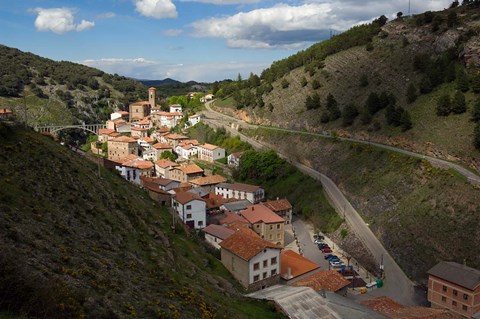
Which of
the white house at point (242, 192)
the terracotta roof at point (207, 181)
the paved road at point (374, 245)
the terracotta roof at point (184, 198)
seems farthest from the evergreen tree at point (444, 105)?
the terracotta roof at point (184, 198)

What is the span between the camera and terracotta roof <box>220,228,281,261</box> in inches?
1148

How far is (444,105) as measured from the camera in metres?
48.3

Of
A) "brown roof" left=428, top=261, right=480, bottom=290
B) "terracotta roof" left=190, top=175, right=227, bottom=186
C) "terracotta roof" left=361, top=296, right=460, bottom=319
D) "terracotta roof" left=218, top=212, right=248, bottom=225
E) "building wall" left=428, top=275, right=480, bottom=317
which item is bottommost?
"building wall" left=428, top=275, right=480, bottom=317

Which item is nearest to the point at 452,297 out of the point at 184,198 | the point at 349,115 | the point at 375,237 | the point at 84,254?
the point at 375,237

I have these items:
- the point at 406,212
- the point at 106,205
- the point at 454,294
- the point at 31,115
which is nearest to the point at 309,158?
the point at 406,212

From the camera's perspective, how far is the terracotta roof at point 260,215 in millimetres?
41156

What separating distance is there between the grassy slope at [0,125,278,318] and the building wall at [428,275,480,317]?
1362cm

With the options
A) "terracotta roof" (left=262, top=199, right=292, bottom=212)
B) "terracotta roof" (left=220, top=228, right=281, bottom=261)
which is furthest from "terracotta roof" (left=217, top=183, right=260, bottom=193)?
"terracotta roof" (left=220, top=228, right=281, bottom=261)

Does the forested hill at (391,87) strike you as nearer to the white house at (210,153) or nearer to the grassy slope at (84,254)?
the white house at (210,153)

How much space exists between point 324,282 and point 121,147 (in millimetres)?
60087

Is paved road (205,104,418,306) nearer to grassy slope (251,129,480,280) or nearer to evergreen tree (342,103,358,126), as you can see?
grassy slope (251,129,480,280)

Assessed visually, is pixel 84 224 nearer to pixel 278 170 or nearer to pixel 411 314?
pixel 411 314

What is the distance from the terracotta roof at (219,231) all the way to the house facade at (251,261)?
12.9 ft

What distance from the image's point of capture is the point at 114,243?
19188 mm
